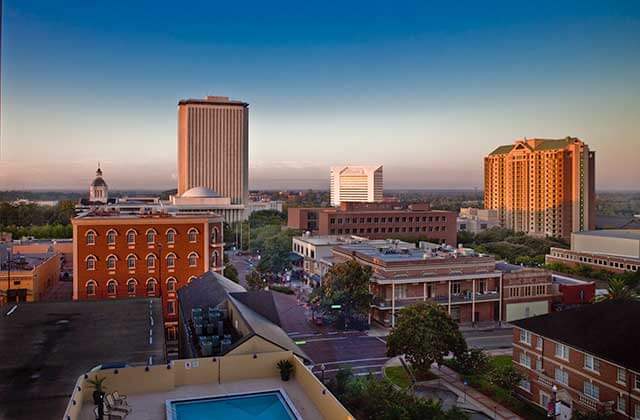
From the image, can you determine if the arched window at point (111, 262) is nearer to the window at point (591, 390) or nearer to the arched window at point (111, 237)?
the arched window at point (111, 237)

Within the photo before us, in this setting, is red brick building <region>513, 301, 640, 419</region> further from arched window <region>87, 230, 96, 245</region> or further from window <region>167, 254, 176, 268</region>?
arched window <region>87, 230, 96, 245</region>

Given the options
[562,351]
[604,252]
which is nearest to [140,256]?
[562,351]

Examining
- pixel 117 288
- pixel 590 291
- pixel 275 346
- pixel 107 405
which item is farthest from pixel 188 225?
pixel 590 291

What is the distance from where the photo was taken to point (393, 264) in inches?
695

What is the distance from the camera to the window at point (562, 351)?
10.1 m

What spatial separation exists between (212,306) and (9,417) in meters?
5.47

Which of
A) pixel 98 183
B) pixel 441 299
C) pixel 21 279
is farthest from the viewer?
pixel 98 183

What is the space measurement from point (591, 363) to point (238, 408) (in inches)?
268

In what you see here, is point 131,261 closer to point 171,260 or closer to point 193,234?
point 171,260

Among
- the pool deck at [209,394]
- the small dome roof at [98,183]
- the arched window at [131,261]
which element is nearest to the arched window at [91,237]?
the arched window at [131,261]

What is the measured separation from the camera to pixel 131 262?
16656mm

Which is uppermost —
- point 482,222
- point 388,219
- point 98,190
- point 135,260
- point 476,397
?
point 98,190

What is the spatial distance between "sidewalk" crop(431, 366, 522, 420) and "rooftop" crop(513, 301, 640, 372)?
171cm

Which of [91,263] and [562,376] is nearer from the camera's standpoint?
[562,376]
